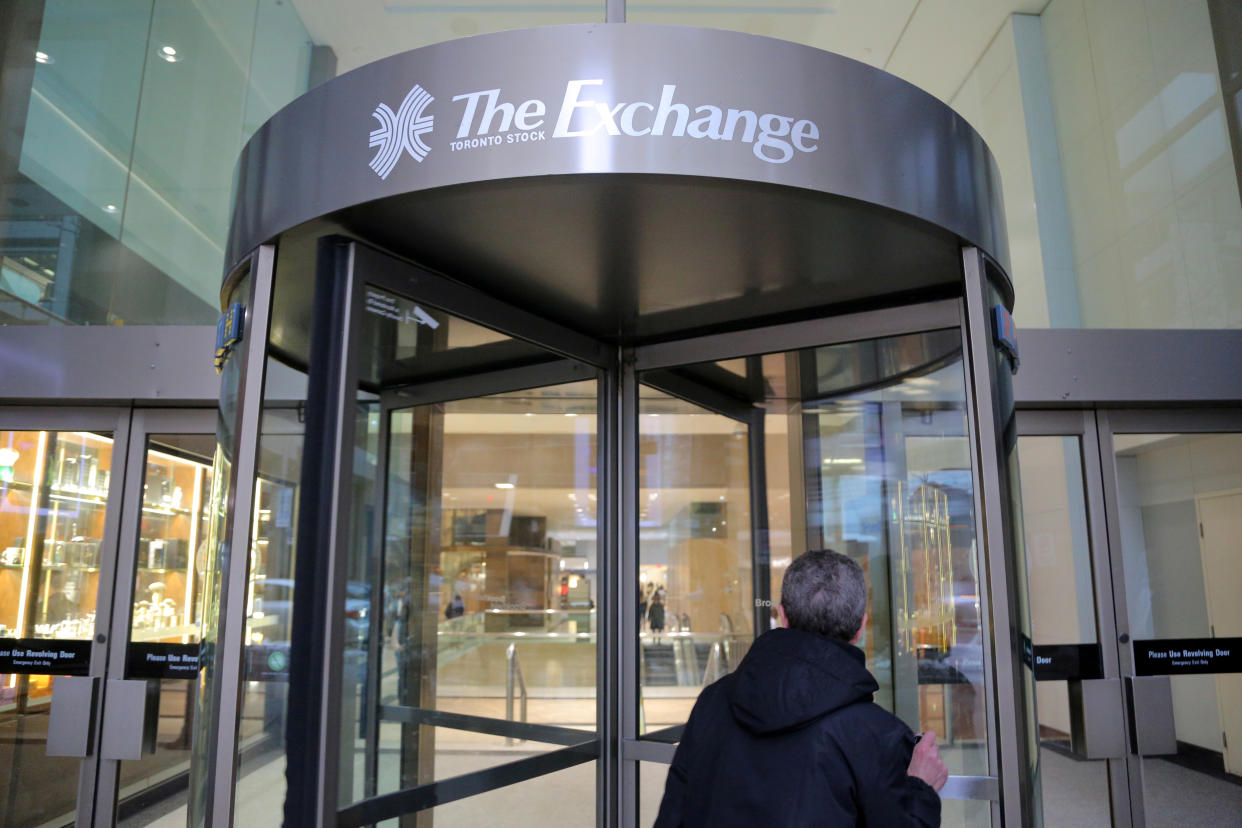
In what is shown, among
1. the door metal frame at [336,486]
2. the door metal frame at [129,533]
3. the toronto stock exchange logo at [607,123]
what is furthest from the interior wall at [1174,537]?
the door metal frame at [129,533]

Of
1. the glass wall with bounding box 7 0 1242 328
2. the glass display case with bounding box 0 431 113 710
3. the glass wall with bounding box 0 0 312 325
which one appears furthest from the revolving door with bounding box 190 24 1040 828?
the glass wall with bounding box 0 0 312 325

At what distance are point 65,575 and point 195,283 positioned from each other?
1.89m

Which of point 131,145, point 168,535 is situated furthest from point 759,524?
point 131,145

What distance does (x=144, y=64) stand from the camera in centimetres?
564

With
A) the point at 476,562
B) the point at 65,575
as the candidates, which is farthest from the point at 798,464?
the point at 65,575

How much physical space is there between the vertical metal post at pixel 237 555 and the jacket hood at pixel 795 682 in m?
1.20

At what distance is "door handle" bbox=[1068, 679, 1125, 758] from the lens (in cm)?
400

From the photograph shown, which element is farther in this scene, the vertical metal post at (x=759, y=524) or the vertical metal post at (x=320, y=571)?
the vertical metal post at (x=759, y=524)

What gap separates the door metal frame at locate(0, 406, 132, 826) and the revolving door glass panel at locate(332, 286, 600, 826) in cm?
194

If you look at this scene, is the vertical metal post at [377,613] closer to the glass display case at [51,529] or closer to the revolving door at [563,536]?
the revolving door at [563,536]

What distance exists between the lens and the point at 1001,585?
206 centimetres

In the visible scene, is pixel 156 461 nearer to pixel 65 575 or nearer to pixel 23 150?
pixel 65 575

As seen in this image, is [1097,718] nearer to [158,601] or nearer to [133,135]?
[158,601]

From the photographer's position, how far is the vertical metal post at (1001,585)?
205 cm
